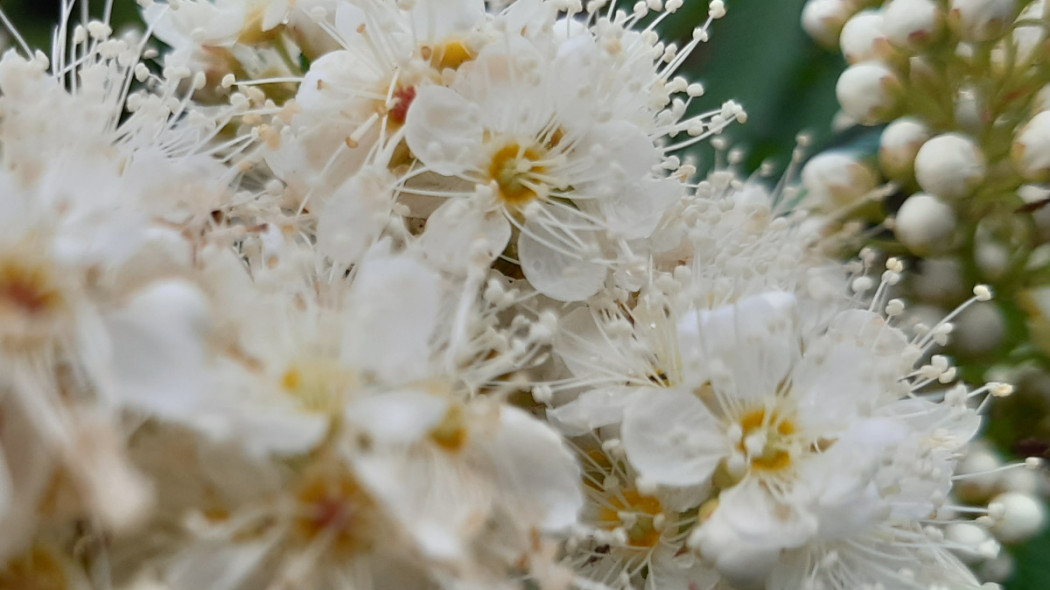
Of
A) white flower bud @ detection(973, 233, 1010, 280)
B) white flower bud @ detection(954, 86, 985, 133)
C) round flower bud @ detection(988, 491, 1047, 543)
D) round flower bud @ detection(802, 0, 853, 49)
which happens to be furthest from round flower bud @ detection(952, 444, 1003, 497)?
round flower bud @ detection(802, 0, 853, 49)

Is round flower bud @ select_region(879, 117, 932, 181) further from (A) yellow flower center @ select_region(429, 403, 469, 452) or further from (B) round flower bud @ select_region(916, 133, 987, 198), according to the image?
(A) yellow flower center @ select_region(429, 403, 469, 452)

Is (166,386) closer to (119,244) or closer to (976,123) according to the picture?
(119,244)

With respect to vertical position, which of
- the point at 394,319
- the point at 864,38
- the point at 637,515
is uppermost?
the point at 864,38

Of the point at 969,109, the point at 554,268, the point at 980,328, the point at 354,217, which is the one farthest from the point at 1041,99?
the point at 354,217

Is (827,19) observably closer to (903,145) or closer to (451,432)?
(903,145)

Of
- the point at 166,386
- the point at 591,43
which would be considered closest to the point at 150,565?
the point at 166,386

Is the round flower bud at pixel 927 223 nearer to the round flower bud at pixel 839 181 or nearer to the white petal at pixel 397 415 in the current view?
the round flower bud at pixel 839 181

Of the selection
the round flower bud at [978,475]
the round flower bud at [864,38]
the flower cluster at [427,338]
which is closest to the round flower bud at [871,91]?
the round flower bud at [864,38]
